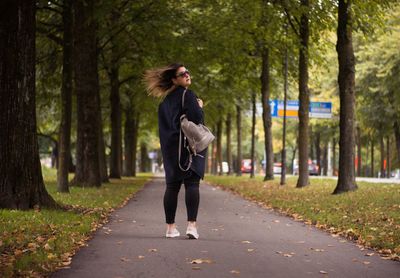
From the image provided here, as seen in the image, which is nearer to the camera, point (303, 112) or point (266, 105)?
point (303, 112)

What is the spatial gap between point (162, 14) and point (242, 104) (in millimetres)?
17556

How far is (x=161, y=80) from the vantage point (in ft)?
27.6

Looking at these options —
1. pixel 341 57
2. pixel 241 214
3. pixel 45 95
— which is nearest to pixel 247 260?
pixel 241 214

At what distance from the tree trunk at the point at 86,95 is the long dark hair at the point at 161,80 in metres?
10.4

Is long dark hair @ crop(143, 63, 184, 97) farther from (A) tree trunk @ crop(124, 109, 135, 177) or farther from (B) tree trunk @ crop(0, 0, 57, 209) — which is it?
(A) tree trunk @ crop(124, 109, 135, 177)

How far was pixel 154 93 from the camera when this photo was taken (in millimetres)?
8461

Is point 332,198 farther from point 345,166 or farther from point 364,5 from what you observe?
point 364,5

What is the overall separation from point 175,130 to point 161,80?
0.67 m

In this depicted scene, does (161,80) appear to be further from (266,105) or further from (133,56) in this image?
(266,105)

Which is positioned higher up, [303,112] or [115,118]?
[115,118]

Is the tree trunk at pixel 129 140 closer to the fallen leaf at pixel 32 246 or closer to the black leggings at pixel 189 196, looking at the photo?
the black leggings at pixel 189 196

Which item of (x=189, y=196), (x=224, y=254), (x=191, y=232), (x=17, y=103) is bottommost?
(x=224, y=254)

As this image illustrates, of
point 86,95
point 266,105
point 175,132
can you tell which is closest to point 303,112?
point 266,105

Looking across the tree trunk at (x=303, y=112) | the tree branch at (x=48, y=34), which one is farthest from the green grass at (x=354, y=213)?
the tree branch at (x=48, y=34)
